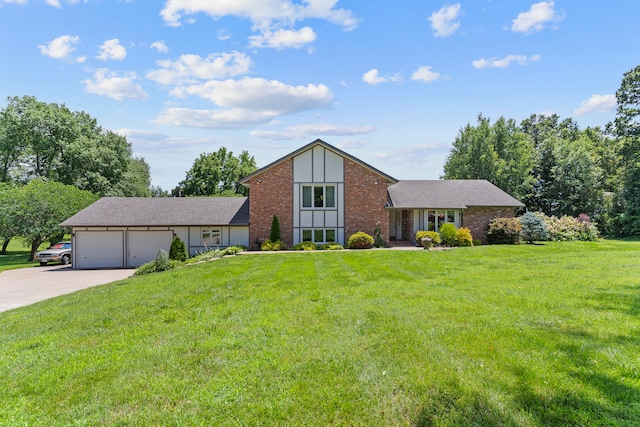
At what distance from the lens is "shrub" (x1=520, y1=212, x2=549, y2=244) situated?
23531 millimetres

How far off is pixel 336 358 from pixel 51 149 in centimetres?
4327

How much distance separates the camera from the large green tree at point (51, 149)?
118 ft

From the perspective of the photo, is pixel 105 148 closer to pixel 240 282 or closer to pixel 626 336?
pixel 240 282

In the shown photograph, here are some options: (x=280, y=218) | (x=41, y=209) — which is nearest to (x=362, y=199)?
(x=280, y=218)

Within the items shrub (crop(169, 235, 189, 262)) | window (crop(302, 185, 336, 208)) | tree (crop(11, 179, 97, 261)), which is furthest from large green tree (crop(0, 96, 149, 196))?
window (crop(302, 185, 336, 208))

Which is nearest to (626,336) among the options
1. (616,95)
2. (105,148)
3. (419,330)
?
(419,330)

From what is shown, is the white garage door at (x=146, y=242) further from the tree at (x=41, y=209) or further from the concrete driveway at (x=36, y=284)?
the tree at (x=41, y=209)

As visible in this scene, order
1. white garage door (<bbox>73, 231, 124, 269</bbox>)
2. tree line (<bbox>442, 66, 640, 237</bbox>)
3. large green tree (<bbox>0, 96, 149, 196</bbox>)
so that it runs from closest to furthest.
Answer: white garage door (<bbox>73, 231, 124, 269</bbox>) → tree line (<bbox>442, 66, 640, 237</bbox>) → large green tree (<bbox>0, 96, 149, 196</bbox>)

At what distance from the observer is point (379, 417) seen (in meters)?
3.55

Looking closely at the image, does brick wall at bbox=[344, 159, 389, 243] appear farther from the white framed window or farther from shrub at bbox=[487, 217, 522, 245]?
the white framed window

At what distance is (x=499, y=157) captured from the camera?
3844 cm

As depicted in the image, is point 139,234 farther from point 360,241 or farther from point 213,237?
point 360,241

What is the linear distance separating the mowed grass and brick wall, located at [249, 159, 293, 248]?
561 inches

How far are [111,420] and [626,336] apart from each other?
6931 millimetres
